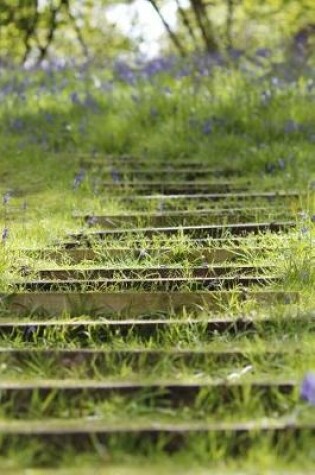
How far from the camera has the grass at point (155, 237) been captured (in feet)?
6.97

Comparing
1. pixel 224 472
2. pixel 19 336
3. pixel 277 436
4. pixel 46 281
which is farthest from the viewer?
pixel 46 281

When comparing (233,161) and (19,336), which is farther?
(233,161)

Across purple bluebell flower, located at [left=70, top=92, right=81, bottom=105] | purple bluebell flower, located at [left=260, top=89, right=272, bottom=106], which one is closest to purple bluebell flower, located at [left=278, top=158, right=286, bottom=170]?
purple bluebell flower, located at [left=260, top=89, right=272, bottom=106]

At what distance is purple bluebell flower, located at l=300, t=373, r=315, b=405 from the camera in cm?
229

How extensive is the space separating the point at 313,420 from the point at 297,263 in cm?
141

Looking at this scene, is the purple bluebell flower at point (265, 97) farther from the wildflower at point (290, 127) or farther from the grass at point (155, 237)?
the wildflower at point (290, 127)

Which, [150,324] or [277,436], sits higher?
[150,324]

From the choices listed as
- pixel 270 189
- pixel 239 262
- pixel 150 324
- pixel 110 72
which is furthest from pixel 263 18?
pixel 150 324

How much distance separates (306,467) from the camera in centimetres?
201

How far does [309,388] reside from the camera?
7.51 ft

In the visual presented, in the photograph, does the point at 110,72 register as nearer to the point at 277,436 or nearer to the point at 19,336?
the point at 19,336

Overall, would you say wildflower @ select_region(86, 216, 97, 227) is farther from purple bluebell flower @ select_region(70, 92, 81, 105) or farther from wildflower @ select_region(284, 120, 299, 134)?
purple bluebell flower @ select_region(70, 92, 81, 105)

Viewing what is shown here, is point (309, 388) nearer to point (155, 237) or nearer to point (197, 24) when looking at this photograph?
point (155, 237)

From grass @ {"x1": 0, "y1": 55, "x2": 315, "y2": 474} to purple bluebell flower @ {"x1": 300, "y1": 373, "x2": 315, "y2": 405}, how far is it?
3 centimetres
